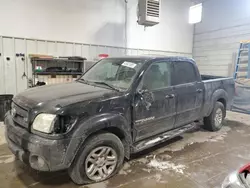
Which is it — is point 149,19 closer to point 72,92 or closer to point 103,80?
point 103,80

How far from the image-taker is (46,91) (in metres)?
2.38

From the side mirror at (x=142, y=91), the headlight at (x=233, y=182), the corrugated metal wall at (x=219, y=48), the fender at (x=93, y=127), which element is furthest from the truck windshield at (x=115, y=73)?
the corrugated metal wall at (x=219, y=48)

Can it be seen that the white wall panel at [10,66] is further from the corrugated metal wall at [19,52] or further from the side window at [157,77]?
the side window at [157,77]

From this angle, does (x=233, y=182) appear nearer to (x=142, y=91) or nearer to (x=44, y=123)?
(x=142, y=91)

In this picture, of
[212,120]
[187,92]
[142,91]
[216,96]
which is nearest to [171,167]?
[142,91]

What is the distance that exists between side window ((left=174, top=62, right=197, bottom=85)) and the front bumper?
2014 millimetres

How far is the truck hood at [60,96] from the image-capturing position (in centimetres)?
201

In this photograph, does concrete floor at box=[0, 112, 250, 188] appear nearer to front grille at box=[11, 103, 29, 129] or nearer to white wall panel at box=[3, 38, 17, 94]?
front grille at box=[11, 103, 29, 129]

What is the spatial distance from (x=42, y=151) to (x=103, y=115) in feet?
2.28

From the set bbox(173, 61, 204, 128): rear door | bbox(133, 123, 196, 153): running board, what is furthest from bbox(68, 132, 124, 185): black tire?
bbox(173, 61, 204, 128): rear door

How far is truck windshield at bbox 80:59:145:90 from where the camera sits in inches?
102

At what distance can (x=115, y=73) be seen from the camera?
111 inches

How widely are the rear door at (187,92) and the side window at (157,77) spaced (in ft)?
0.58

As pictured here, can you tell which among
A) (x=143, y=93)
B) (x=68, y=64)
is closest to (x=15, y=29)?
(x=68, y=64)
